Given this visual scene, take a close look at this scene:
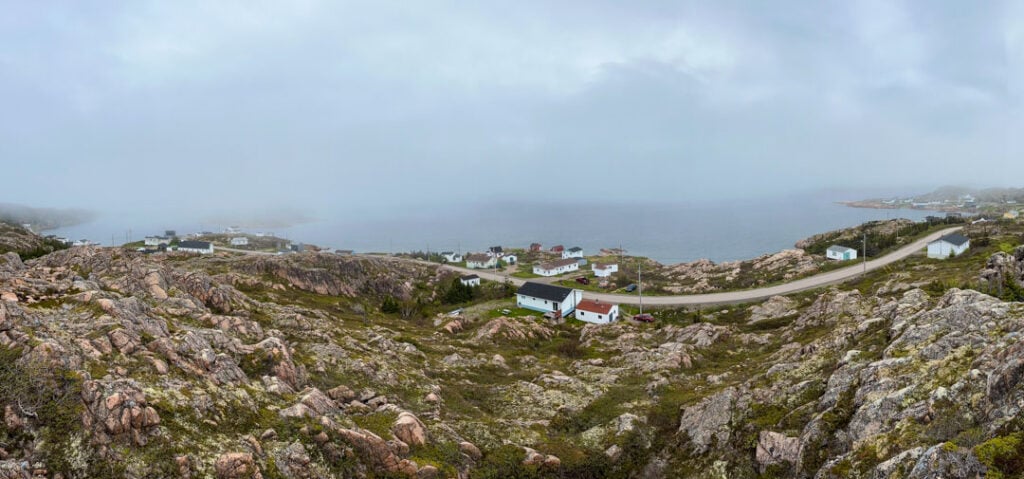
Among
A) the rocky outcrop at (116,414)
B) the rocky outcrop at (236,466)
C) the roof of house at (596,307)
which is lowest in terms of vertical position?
the roof of house at (596,307)

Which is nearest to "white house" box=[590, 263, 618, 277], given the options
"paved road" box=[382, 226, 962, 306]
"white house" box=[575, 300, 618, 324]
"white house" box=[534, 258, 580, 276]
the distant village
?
the distant village

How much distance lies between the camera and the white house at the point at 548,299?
73188 millimetres

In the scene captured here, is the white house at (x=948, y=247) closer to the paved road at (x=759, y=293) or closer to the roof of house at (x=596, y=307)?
the paved road at (x=759, y=293)

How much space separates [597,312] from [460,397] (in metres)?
38.8

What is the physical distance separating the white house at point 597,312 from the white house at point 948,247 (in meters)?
60.2

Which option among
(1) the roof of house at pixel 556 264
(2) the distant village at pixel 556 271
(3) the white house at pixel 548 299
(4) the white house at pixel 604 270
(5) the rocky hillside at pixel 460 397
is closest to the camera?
(5) the rocky hillside at pixel 460 397

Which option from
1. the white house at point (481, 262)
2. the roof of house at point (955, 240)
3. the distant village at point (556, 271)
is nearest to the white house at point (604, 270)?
the distant village at point (556, 271)

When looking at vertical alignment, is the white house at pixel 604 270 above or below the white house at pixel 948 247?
below

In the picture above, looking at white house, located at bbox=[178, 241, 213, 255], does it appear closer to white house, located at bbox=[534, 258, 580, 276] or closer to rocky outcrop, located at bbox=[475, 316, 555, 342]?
white house, located at bbox=[534, 258, 580, 276]

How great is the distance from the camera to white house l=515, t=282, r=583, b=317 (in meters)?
73.2

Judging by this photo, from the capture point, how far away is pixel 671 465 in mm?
24031

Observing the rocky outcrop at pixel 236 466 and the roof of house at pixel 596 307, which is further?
the roof of house at pixel 596 307

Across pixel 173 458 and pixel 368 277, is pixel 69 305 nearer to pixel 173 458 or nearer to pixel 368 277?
pixel 173 458

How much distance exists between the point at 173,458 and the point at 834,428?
81.9 ft
